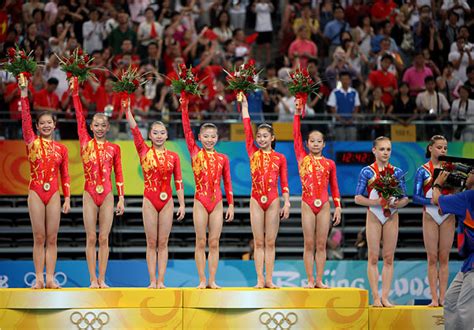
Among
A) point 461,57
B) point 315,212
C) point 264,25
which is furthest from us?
point 264,25

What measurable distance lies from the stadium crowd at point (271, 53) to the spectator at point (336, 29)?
0.05 feet

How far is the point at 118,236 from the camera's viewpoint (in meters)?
16.1

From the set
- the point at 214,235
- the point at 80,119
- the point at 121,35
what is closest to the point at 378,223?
the point at 214,235

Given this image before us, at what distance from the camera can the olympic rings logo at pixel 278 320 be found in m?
12.7

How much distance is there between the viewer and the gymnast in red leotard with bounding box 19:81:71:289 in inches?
501

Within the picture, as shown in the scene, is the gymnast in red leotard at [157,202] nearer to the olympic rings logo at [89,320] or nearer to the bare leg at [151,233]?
the bare leg at [151,233]

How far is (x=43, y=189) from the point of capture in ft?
41.7

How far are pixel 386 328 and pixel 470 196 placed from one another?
235 cm

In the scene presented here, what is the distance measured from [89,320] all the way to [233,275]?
3679 millimetres

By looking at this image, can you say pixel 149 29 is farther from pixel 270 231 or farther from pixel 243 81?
pixel 270 231

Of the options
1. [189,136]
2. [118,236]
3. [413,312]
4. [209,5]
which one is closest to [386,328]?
[413,312]

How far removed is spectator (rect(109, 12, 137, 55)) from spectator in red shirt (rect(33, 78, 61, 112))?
143 centimetres

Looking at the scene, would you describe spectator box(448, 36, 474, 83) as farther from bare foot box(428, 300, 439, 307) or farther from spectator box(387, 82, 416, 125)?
bare foot box(428, 300, 439, 307)


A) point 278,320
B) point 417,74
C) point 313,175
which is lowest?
point 278,320
